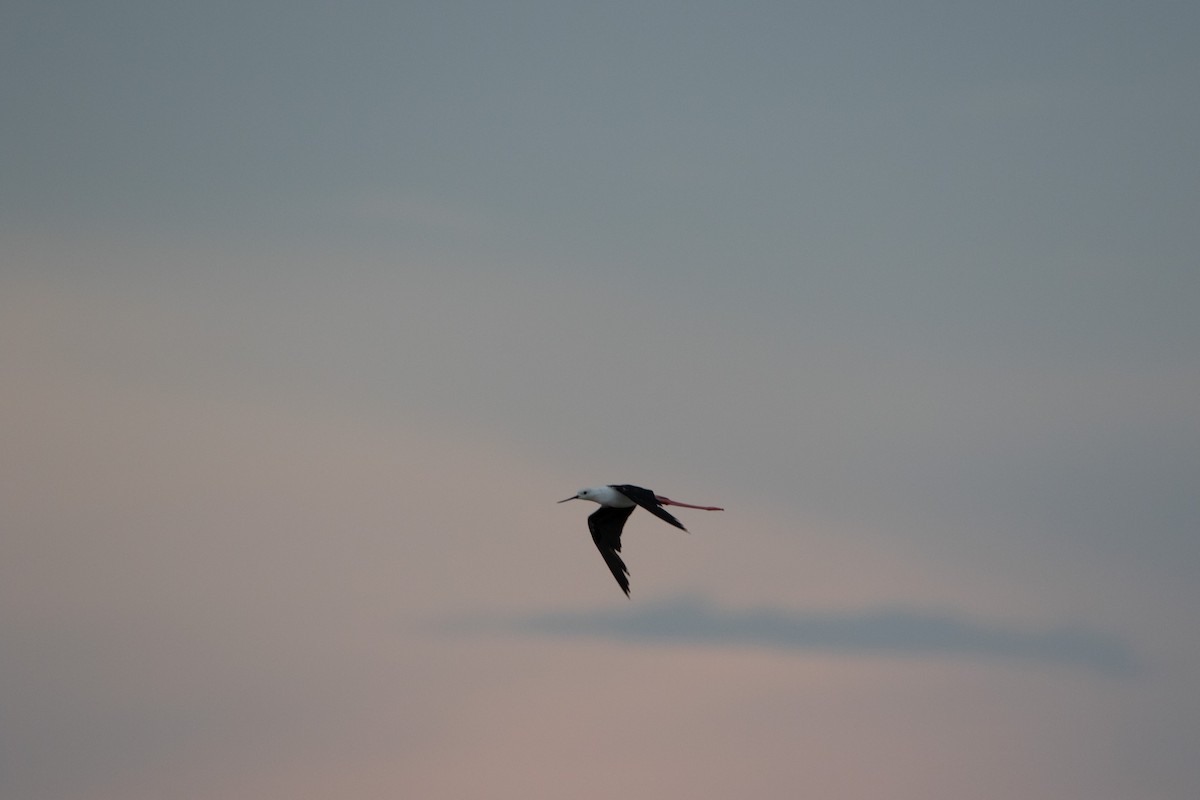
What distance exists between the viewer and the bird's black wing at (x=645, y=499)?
30106 millimetres

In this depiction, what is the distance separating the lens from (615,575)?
37.3 m

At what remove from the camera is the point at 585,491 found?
37.9m

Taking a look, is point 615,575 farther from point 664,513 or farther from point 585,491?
point 664,513

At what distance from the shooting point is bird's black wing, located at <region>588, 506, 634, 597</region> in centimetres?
3812

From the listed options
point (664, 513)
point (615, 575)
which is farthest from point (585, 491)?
point (664, 513)

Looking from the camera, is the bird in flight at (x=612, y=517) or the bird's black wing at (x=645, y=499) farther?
the bird in flight at (x=612, y=517)

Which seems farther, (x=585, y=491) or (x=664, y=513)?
(x=585, y=491)

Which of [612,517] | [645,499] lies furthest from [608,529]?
[645,499]

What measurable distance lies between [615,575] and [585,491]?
8.00ft

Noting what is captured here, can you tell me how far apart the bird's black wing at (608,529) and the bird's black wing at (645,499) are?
1.62 m

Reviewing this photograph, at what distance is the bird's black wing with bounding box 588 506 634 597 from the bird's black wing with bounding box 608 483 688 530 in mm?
1624

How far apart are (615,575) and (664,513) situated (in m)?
7.72

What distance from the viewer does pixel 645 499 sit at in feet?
111

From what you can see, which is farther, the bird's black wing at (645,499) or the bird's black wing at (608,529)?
the bird's black wing at (608,529)
